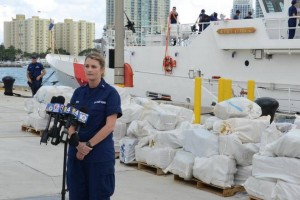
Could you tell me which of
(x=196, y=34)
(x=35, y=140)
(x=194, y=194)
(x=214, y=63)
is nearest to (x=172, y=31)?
(x=196, y=34)

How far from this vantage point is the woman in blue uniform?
170 inches

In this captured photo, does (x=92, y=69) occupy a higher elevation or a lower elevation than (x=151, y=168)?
higher

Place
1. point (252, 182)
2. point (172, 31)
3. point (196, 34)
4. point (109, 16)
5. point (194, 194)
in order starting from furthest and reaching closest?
1. point (109, 16)
2. point (172, 31)
3. point (196, 34)
4. point (194, 194)
5. point (252, 182)

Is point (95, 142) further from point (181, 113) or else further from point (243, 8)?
point (243, 8)

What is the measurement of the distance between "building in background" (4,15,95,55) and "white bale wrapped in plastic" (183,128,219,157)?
175 feet

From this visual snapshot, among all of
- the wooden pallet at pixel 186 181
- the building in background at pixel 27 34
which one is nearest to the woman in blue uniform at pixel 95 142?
the wooden pallet at pixel 186 181

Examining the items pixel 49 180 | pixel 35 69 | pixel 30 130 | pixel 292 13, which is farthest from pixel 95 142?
pixel 35 69

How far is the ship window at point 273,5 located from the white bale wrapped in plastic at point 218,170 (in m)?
11.7

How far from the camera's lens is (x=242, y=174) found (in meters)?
6.81

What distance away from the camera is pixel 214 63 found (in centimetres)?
1784

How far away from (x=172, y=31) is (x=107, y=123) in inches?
658

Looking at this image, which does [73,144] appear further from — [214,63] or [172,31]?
[172,31]

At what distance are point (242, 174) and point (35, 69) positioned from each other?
1223cm

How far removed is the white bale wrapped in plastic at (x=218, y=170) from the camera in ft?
21.9
